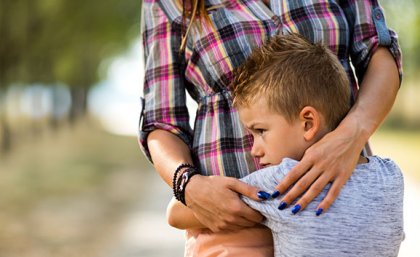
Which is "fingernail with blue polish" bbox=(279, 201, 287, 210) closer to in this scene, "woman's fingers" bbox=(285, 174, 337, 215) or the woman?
"woman's fingers" bbox=(285, 174, 337, 215)

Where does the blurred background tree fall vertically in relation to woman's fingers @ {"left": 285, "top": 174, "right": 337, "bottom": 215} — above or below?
below

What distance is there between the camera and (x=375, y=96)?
2061mm

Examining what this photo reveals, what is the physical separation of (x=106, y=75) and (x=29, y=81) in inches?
842

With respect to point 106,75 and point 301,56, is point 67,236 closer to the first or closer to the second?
point 301,56

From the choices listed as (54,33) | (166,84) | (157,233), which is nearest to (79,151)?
(54,33)

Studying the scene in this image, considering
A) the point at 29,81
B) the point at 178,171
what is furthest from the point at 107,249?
the point at 29,81

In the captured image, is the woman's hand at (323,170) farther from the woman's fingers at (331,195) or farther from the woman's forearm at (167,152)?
the woman's forearm at (167,152)

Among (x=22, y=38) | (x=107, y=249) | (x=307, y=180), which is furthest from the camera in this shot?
(x=22, y=38)

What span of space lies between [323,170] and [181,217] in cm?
46

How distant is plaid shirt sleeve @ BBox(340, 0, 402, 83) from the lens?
2188 mm

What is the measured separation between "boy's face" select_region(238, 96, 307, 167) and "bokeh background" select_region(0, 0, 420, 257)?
18.4 ft

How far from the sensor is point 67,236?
29.4 ft

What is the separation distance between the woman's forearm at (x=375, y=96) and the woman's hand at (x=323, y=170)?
0.05 meters

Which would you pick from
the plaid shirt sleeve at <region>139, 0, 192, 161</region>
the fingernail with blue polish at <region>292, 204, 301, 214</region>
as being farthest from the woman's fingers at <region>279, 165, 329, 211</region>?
the plaid shirt sleeve at <region>139, 0, 192, 161</region>
